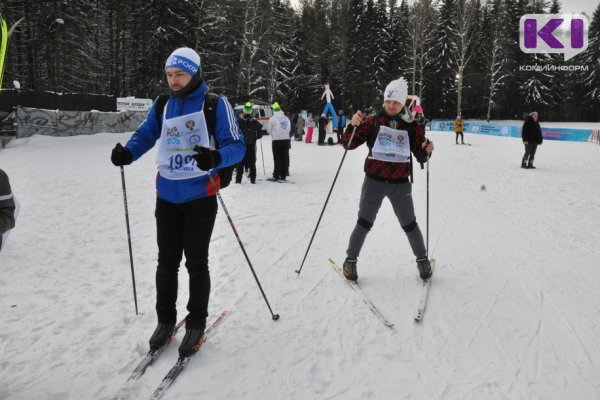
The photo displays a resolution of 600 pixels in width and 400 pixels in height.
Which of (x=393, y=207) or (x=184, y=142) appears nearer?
→ (x=184, y=142)

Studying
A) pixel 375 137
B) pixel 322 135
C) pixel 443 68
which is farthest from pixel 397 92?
pixel 443 68

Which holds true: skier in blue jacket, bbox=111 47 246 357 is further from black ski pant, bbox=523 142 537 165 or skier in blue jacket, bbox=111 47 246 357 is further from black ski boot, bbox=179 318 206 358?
black ski pant, bbox=523 142 537 165

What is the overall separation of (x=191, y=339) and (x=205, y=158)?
4.38 ft

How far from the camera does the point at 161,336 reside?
294 cm

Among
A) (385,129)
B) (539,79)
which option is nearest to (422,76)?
(539,79)

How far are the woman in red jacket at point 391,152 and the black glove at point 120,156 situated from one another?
2.11 metres

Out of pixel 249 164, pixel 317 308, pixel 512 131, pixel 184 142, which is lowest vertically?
pixel 317 308

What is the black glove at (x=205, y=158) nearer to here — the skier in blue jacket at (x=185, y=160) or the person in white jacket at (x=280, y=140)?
the skier in blue jacket at (x=185, y=160)

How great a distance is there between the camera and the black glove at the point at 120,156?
2.74 m

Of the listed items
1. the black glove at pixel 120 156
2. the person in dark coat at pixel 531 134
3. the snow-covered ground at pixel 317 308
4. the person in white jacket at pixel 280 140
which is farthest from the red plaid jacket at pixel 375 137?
the person in dark coat at pixel 531 134

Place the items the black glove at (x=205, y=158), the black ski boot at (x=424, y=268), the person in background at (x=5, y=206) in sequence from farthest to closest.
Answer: the black ski boot at (x=424, y=268), the black glove at (x=205, y=158), the person in background at (x=5, y=206)

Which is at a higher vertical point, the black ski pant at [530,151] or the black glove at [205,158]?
the black glove at [205,158]

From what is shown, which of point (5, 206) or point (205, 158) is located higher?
point (205, 158)

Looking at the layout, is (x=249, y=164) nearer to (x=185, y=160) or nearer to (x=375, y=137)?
(x=375, y=137)
